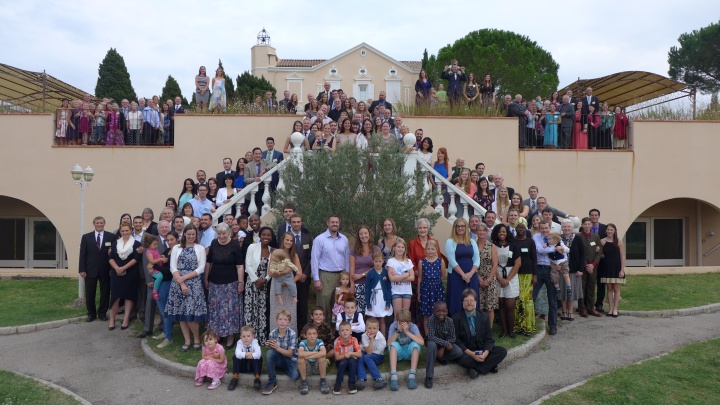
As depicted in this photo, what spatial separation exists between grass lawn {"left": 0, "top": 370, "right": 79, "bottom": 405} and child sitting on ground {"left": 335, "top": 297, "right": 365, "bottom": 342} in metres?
2.99

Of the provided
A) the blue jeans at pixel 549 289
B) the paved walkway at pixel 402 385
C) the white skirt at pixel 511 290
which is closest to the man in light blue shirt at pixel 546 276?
the blue jeans at pixel 549 289

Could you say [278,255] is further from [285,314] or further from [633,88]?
[633,88]

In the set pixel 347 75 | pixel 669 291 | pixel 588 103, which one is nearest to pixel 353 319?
pixel 669 291

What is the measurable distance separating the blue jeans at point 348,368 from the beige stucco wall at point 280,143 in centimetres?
794

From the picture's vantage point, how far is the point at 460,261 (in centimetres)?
777

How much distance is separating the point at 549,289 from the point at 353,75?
34.8 meters

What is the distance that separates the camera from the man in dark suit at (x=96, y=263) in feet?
30.7

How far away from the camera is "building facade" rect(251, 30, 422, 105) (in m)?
41.4

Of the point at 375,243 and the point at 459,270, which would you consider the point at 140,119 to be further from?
the point at 459,270

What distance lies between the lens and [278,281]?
287 inches

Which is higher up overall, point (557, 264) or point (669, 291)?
point (557, 264)

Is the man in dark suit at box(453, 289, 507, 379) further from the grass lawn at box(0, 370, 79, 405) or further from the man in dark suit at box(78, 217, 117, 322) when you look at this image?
the man in dark suit at box(78, 217, 117, 322)

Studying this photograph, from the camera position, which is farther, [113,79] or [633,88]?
[113,79]

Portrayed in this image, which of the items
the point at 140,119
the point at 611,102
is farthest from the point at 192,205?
the point at 611,102
